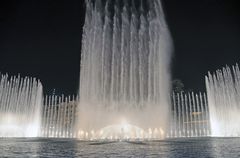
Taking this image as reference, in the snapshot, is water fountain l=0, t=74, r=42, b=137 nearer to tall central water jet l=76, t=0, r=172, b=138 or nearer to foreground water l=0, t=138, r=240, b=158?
tall central water jet l=76, t=0, r=172, b=138

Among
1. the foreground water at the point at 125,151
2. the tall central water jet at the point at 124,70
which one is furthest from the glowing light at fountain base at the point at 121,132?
the foreground water at the point at 125,151

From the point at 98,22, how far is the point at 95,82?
7.91 m

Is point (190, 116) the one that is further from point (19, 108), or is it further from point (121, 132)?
point (19, 108)

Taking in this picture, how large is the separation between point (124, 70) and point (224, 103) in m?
14.3

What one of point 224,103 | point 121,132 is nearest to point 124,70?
point 121,132

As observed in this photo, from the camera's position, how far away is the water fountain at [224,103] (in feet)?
104

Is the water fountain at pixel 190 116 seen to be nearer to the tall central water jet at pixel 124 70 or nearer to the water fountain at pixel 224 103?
the water fountain at pixel 224 103

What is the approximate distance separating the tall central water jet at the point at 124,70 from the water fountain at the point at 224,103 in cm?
852

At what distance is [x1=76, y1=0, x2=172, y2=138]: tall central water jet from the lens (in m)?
27.9

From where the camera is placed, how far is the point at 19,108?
37.1 metres

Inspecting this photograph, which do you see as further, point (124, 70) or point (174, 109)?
point (174, 109)

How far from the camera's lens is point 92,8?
3138 centimetres

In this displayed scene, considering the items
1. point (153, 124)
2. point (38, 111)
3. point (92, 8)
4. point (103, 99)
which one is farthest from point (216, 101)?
point (38, 111)

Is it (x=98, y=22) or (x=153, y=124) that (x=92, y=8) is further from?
(x=153, y=124)
